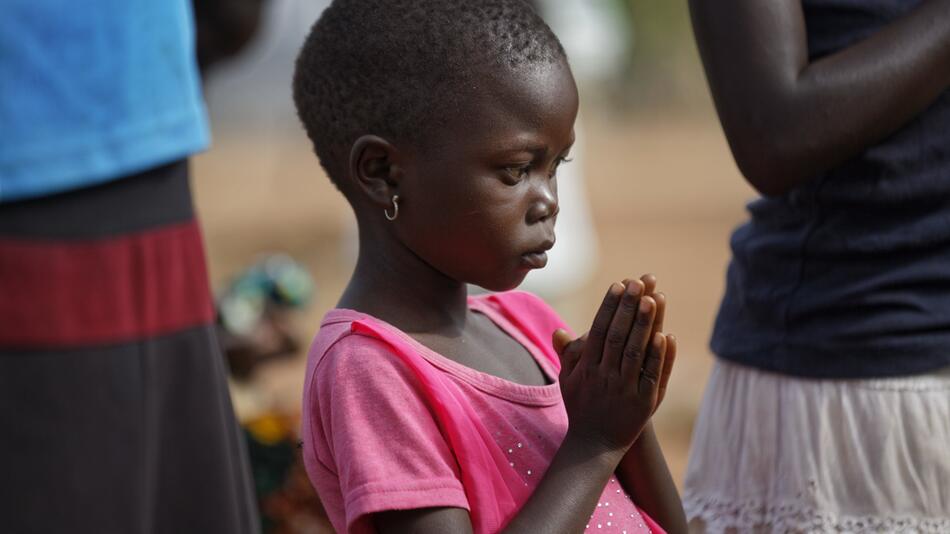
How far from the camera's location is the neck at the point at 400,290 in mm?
1979

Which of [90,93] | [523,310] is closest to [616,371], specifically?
[523,310]

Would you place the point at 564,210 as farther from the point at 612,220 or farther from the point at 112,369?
the point at 612,220

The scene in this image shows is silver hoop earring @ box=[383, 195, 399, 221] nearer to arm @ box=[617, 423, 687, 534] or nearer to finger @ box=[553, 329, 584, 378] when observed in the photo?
finger @ box=[553, 329, 584, 378]

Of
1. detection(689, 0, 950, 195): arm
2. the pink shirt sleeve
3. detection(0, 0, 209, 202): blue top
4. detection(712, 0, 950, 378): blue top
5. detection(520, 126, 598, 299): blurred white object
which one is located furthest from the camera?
detection(520, 126, 598, 299): blurred white object

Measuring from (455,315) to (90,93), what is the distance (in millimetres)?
700

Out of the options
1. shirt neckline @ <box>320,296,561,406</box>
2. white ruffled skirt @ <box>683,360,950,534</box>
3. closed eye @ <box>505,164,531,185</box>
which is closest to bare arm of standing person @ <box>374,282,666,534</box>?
shirt neckline @ <box>320,296,561,406</box>

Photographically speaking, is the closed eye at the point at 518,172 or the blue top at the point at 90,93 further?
the closed eye at the point at 518,172

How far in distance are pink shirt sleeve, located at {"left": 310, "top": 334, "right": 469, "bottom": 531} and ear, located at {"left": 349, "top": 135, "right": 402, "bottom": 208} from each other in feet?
0.73

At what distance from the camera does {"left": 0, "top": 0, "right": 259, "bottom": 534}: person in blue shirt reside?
151 cm

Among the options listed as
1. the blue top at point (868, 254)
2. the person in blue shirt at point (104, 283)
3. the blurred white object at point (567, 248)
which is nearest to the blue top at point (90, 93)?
the person in blue shirt at point (104, 283)

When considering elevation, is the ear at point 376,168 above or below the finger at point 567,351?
above

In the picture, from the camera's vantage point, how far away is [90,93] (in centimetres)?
156

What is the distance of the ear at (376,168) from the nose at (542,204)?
0.20 m

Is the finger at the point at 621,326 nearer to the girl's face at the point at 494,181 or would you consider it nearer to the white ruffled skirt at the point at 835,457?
the girl's face at the point at 494,181
